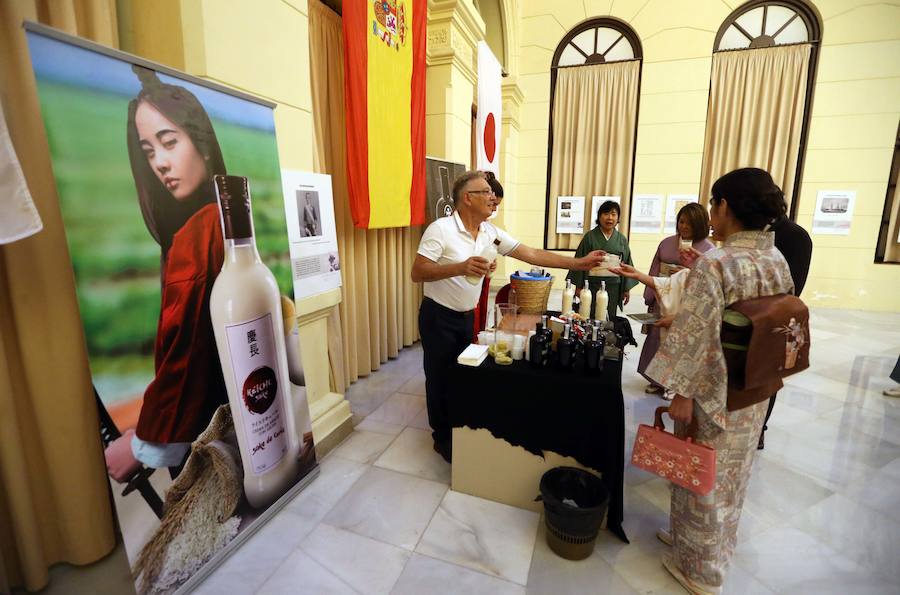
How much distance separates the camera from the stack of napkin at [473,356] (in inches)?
80.7

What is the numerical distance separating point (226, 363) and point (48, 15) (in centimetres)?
136

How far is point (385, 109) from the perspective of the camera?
316 cm

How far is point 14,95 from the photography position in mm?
1408

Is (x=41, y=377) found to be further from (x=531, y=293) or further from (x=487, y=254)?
(x=531, y=293)

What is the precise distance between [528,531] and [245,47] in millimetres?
2582

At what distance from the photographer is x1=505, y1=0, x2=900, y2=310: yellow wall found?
603cm

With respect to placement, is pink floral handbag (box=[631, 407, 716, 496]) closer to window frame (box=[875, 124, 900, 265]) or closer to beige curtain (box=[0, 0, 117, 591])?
beige curtain (box=[0, 0, 117, 591])

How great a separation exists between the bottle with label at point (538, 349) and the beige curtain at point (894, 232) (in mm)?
7415

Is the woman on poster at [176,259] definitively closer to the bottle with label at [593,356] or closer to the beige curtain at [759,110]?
the bottle with label at [593,356]

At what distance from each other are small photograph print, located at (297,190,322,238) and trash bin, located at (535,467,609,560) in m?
1.81

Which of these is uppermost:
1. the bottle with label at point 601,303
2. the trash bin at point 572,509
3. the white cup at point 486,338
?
the bottle with label at point 601,303

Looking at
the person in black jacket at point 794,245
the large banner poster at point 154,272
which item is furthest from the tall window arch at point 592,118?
the large banner poster at point 154,272

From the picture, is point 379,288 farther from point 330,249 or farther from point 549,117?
point 549,117

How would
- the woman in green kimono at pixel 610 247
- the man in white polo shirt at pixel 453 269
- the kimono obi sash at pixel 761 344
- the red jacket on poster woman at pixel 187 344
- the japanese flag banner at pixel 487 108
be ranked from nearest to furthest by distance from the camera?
the kimono obi sash at pixel 761 344, the red jacket on poster woman at pixel 187 344, the man in white polo shirt at pixel 453 269, the woman in green kimono at pixel 610 247, the japanese flag banner at pixel 487 108
